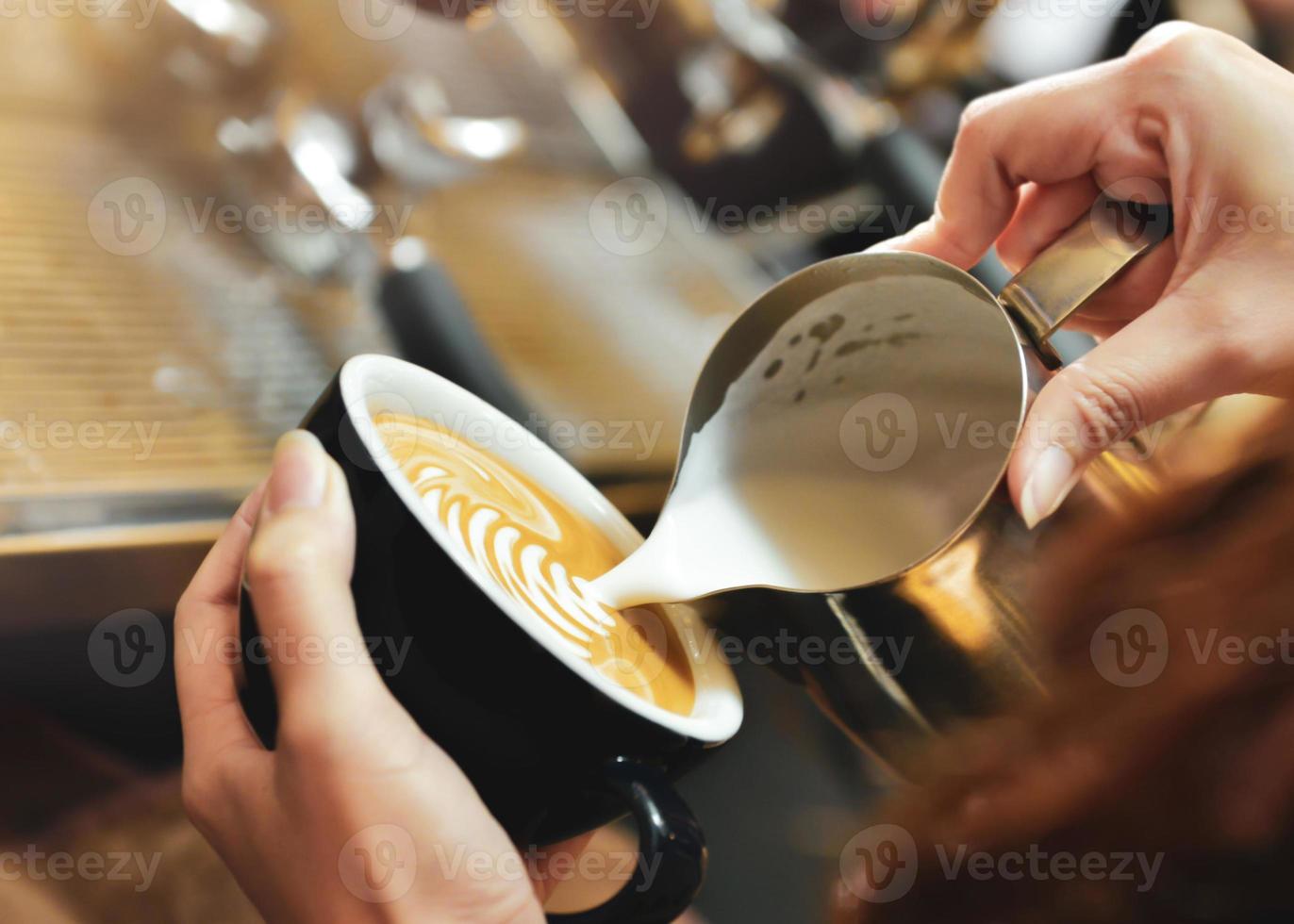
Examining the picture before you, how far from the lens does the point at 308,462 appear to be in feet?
1.33

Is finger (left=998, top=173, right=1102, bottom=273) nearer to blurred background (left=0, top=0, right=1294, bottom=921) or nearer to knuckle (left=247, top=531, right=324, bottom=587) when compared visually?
blurred background (left=0, top=0, right=1294, bottom=921)

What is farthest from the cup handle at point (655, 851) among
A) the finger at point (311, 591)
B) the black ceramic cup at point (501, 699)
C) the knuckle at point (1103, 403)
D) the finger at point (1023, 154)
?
the finger at point (1023, 154)

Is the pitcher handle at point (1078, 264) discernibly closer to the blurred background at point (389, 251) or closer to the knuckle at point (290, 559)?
the blurred background at point (389, 251)

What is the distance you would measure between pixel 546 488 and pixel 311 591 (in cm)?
21

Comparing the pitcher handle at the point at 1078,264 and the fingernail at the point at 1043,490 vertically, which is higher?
the pitcher handle at the point at 1078,264

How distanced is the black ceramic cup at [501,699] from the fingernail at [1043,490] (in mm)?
168

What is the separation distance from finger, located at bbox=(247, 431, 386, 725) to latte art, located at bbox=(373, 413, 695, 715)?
0.05 meters

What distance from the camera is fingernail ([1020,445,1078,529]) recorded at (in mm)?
426

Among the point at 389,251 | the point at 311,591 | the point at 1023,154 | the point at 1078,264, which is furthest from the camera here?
the point at 389,251

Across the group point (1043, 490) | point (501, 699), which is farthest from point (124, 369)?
point (1043, 490)

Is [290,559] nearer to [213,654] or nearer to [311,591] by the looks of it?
[311,591]

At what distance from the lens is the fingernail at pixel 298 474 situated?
1.31 ft

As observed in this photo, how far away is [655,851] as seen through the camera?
406mm

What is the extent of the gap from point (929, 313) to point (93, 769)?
55 centimetres
